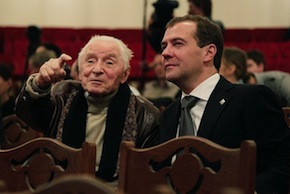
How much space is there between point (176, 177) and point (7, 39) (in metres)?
7.88

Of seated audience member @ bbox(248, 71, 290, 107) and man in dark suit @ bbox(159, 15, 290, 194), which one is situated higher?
man in dark suit @ bbox(159, 15, 290, 194)

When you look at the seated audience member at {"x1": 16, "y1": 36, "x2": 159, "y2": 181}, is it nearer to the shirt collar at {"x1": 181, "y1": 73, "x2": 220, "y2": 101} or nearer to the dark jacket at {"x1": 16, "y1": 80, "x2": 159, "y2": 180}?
the dark jacket at {"x1": 16, "y1": 80, "x2": 159, "y2": 180}

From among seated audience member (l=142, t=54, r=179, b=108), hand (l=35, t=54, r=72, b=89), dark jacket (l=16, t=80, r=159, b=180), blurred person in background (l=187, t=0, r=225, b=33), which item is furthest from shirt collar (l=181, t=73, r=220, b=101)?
seated audience member (l=142, t=54, r=179, b=108)

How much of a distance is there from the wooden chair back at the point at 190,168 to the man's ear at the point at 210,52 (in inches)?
25.5

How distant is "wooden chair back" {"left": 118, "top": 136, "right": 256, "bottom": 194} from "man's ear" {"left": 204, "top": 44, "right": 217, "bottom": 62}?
648 mm

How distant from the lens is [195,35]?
2.92 meters

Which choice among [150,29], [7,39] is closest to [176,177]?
[150,29]

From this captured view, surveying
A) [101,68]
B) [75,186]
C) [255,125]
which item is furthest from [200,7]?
[75,186]

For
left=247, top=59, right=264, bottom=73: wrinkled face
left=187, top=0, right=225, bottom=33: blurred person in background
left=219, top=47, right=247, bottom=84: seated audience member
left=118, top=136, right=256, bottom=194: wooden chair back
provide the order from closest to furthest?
left=118, top=136, right=256, bottom=194: wooden chair back < left=219, top=47, right=247, bottom=84: seated audience member < left=187, top=0, right=225, bottom=33: blurred person in background < left=247, top=59, right=264, bottom=73: wrinkled face

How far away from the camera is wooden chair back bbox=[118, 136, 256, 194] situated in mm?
2107

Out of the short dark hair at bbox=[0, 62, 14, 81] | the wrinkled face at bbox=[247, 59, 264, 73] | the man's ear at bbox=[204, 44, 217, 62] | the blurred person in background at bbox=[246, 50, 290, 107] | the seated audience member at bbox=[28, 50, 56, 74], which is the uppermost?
the man's ear at bbox=[204, 44, 217, 62]

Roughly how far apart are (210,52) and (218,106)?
0.99 feet

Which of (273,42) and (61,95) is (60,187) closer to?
(61,95)

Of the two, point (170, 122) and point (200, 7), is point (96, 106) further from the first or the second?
point (200, 7)
